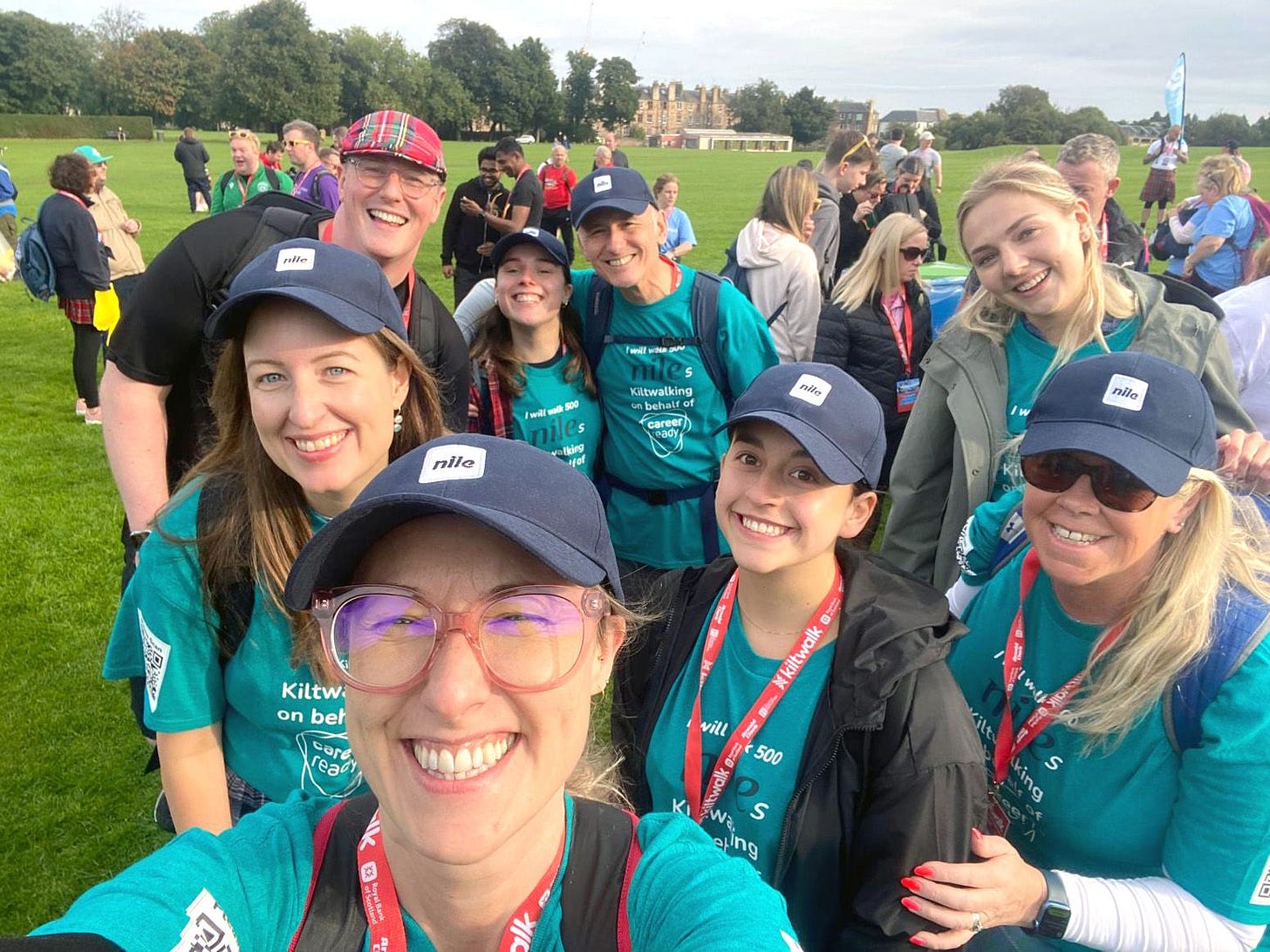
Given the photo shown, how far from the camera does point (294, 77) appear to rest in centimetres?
8200

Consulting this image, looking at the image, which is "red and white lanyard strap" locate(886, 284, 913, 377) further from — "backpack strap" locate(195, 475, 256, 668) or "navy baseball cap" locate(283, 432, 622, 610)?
"navy baseball cap" locate(283, 432, 622, 610)

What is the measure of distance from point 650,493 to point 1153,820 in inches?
98.6

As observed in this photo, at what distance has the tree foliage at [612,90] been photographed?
96312 millimetres

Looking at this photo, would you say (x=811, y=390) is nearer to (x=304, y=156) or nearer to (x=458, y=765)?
(x=458, y=765)

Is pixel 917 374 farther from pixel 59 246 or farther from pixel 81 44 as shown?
pixel 81 44

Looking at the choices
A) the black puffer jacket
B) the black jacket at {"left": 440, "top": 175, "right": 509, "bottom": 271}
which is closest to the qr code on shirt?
the black puffer jacket

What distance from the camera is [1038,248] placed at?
317 centimetres

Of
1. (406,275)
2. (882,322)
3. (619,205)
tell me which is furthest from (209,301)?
(882,322)

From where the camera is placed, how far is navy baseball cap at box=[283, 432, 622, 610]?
125 cm

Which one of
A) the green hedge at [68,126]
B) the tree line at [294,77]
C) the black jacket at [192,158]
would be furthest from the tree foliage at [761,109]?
the black jacket at [192,158]

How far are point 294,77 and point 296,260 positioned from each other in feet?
307

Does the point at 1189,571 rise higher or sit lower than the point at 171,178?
→ lower

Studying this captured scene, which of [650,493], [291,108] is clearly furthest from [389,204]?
[291,108]

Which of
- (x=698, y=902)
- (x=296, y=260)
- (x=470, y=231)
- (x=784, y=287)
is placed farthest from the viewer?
(x=470, y=231)
